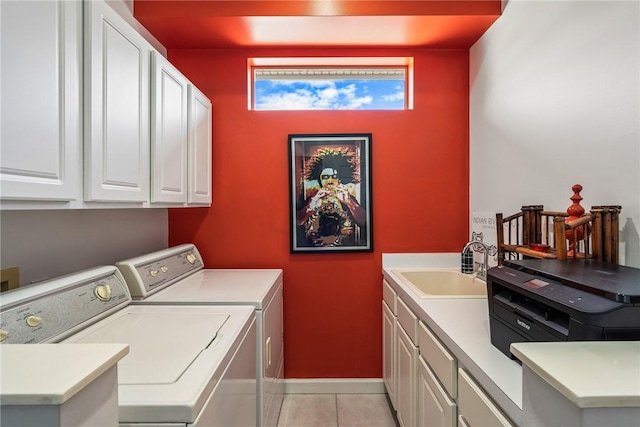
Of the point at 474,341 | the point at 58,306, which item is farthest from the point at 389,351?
the point at 58,306

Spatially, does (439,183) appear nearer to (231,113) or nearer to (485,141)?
(485,141)

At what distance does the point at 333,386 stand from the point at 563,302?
210 cm

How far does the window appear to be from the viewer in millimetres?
2572

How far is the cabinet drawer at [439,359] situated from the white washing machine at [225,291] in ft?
2.56

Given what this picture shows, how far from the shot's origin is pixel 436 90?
2480 mm

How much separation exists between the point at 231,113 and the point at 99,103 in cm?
136

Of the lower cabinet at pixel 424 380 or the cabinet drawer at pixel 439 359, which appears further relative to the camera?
the cabinet drawer at pixel 439 359

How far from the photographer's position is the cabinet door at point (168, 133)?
1.57 metres

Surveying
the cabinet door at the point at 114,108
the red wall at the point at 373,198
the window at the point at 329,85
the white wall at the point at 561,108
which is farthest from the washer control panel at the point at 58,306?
the white wall at the point at 561,108

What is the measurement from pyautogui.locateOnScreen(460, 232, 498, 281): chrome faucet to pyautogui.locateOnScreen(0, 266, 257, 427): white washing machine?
1.48 meters

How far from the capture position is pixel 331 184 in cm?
246

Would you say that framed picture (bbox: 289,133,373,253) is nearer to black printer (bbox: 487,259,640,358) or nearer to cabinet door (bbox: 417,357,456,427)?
cabinet door (bbox: 417,357,456,427)

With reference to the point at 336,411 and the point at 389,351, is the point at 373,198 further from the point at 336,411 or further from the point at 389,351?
the point at 336,411

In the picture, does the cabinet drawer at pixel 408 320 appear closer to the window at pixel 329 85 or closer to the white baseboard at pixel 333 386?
the white baseboard at pixel 333 386
